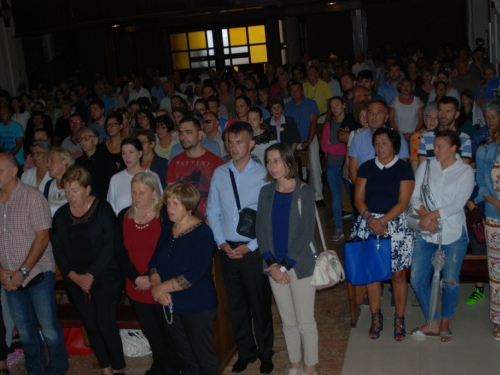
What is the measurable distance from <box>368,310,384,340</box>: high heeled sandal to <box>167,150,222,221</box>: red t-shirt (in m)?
1.64

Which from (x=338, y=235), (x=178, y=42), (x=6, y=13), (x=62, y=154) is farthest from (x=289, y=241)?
(x=178, y=42)

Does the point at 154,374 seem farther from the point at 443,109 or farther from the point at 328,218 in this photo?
the point at 328,218

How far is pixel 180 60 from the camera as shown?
65.9 feet

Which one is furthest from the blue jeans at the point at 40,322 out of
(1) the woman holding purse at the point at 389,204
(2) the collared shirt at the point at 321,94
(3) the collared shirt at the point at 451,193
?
→ (2) the collared shirt at the point at 321,94

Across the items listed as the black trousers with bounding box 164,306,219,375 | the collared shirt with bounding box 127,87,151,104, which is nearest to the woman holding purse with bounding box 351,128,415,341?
the black trousers with bounding box 164,306,219,375

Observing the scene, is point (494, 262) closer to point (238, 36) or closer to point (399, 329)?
point (399, 329)

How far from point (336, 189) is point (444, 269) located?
279cm

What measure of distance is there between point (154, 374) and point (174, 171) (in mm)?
1643

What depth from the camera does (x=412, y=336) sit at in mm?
5398

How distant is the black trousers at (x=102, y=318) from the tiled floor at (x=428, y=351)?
1.79 metres

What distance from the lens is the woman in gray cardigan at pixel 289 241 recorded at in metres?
4.64

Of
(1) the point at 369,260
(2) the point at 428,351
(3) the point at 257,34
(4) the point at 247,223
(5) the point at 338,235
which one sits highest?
(3) the point at 257,34

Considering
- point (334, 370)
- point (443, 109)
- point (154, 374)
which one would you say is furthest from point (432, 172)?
point (154, 374)

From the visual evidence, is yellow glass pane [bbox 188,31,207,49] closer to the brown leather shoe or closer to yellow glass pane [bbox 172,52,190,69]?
yellow glass pane [bbox 172,52,190,69]
